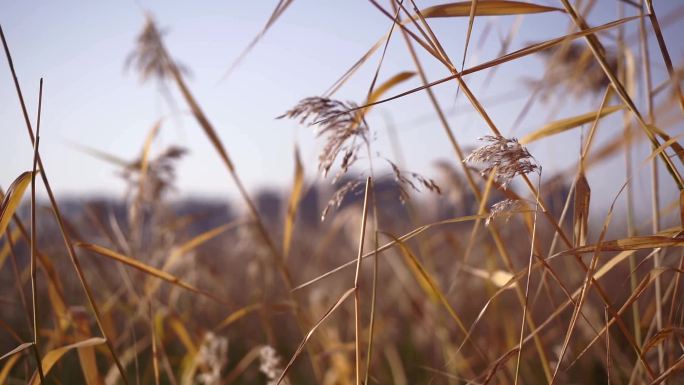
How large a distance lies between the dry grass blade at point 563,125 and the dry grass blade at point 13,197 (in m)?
1.12

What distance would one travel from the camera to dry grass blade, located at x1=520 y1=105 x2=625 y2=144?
3.46 ft

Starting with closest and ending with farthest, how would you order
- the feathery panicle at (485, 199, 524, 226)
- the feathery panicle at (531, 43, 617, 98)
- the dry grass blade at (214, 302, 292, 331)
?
the feathery panicle at (485, 199, 524, 226), the dry grass blade at (214, 302, 292, 331), the feathery panicle at (531, 43, 617, 98)

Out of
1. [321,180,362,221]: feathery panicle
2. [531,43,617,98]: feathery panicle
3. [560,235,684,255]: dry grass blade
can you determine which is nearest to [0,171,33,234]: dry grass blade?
[321,180,362,221]: feathery panicle

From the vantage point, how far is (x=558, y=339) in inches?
124

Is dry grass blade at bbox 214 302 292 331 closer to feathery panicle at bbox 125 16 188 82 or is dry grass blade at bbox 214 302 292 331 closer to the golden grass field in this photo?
the golden grass field

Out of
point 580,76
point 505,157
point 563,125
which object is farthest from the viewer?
point 580,76

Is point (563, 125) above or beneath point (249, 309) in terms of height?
above

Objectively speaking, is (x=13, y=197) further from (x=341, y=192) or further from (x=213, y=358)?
(x=213, y=358)

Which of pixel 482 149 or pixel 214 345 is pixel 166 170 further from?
pixel 482 149

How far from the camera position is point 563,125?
44.1 inches

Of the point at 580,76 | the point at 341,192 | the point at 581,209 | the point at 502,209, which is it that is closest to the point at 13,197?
the point at 341,192

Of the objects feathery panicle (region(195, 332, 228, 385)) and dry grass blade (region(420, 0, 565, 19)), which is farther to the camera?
feathery panicle (region(195, 332, 228, 385))

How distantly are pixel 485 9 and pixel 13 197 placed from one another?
1039mm

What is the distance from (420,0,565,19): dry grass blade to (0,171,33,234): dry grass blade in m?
0.89
